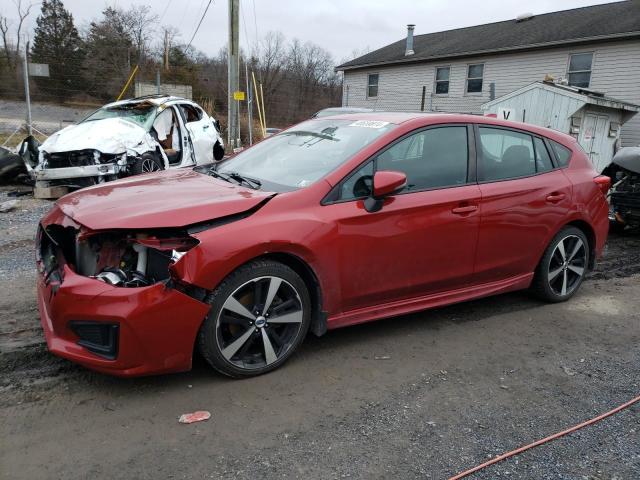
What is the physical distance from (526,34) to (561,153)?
18595 millimetres

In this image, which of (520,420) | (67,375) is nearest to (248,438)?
(67,375)

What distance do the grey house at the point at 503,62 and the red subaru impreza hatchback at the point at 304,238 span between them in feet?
49.5

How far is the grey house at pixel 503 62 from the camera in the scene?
663 inches

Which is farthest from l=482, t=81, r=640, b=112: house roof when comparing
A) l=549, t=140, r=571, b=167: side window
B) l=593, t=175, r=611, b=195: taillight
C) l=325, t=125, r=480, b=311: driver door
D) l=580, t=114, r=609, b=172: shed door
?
l=325, t=125, r=480, b=311: driver door

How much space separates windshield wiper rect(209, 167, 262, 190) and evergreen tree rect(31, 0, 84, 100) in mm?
17536

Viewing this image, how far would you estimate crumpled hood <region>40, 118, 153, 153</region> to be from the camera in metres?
7.93

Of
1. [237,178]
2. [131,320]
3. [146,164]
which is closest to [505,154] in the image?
[237,178]

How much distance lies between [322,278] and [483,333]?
157 centimetres

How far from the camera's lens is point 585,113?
13328mm

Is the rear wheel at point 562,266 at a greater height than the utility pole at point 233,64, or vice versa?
the utility pole at point 233,64

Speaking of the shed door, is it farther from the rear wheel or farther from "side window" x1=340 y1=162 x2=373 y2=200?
"side window" x1=340 y1=162 x2=373 y2=200

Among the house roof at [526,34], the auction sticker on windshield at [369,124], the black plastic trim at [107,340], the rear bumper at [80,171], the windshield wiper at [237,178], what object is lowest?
the black plastic trim at [107,340]

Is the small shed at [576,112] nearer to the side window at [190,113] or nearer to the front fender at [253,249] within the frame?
the side window at [190,113]

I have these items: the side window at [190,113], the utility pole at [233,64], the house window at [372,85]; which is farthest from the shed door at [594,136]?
the house window at [372,85]
